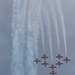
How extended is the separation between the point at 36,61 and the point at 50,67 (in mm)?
8638

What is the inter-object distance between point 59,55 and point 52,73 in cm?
993

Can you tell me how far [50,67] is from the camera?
184m

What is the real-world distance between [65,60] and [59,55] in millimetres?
3582

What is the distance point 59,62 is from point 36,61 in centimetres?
1205

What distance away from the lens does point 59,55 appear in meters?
180

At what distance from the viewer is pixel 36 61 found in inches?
7042

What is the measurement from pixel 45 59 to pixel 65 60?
918 centimetres

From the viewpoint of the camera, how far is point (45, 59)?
593 feet

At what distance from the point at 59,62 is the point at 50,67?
4.86 metres

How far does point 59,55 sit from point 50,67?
768 centimetres

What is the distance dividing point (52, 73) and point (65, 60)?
942 centimetres

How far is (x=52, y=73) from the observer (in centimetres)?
18438
